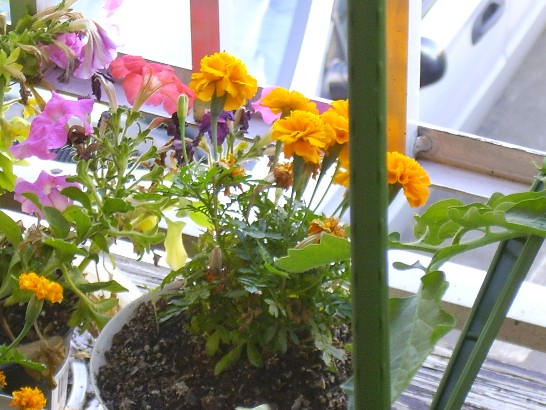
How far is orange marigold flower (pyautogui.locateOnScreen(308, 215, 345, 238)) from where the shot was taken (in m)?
0.54

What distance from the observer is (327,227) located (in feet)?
1.76

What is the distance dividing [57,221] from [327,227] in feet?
0.73

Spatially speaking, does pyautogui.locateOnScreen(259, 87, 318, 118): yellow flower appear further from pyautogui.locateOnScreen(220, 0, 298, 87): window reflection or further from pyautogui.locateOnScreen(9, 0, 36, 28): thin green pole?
pyautogui.locateOnScreen(220, 0, 298, 87): window reflection

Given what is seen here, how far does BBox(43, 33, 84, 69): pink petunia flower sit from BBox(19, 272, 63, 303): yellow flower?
0.24 metres

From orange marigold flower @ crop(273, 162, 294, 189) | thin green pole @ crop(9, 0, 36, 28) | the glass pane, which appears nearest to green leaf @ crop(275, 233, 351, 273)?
orange marigold flower @ crop(273, 162, 294, 189)

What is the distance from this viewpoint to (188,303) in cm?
57

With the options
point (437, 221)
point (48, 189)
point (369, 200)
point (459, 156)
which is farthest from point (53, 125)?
point (459, 156)

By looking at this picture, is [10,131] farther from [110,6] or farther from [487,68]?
[487,68]

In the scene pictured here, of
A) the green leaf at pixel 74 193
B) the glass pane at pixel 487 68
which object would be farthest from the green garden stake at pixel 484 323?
the glass pane at pixel 487 68

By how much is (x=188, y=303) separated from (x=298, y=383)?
0.32ft

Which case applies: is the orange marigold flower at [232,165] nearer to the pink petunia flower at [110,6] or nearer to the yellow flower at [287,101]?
the yellow flower at [287,101]

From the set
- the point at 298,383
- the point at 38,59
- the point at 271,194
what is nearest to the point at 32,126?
the point at 38,59

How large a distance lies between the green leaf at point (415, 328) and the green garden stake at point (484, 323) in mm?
21

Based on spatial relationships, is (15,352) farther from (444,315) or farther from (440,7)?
(440,7)
